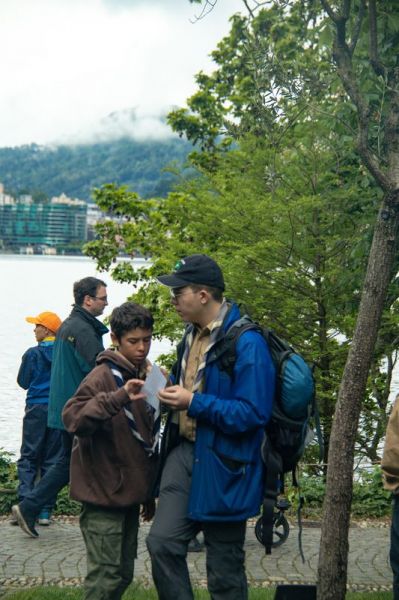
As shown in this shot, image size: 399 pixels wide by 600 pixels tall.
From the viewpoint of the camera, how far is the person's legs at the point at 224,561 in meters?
4.41

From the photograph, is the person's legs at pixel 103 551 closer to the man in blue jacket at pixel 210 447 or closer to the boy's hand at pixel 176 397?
the man in blue jacket at pixel 210 447

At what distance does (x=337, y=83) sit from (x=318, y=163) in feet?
14.7

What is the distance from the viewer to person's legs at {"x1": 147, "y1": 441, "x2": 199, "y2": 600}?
439 centimetres

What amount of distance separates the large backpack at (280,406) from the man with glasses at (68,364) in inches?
121

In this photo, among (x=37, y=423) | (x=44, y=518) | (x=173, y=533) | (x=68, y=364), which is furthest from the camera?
(x=37, y=423)

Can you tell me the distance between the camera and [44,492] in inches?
295

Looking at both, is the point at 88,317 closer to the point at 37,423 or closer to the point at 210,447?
the point at 37,423

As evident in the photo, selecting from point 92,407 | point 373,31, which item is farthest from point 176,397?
point 373,31

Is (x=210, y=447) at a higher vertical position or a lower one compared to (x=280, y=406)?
lower

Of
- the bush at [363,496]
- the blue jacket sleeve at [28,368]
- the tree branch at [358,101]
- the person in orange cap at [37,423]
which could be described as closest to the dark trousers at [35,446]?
the person in orange cap at [37,423]

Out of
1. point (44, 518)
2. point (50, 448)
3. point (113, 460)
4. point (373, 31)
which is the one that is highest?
point (373, 31)

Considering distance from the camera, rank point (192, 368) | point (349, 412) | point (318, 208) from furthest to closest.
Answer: point (318, 208), point (349, 412), point (192, 368)

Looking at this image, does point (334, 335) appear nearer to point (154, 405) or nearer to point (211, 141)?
point (154, 405)

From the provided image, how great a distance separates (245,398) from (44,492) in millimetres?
3665
